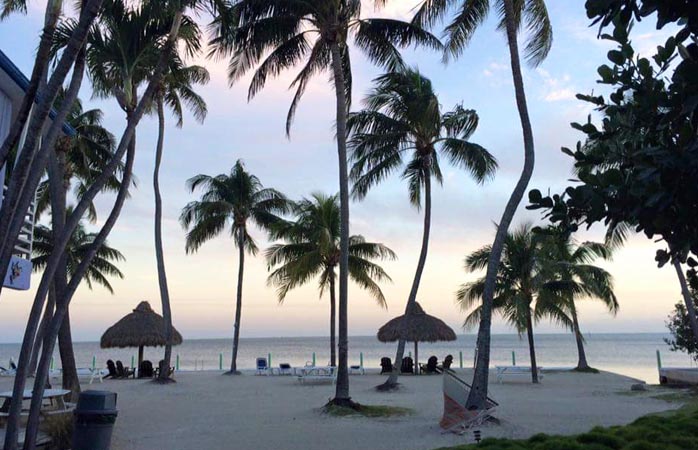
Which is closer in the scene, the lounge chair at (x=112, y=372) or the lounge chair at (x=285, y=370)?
the lounge chair at (x=112, y=372)

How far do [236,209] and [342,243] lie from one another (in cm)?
1495

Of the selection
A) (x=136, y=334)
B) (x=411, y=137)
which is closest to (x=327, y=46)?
(x=411, y=137)

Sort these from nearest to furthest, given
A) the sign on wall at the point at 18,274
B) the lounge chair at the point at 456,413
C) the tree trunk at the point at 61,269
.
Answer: the sign on wall at the point at 18,274
the lounge chair at the point at 456,413
the tree trunk at the point at 61,269

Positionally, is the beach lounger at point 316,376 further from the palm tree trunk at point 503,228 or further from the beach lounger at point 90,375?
the palm tree trunk at point 503,228

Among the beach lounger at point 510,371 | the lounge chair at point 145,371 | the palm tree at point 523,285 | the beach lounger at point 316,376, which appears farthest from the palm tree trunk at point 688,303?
the lounge chair at point 145,371

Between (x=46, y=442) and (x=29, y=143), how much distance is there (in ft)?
15.1

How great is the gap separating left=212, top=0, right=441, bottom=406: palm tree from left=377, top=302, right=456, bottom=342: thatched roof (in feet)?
37.9

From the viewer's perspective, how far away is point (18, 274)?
8.10 m

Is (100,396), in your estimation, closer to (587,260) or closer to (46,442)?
(46,442)

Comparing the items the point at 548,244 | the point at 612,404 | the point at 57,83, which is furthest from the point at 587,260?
the point at 57,83

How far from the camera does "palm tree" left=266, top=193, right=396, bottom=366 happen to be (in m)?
23.7

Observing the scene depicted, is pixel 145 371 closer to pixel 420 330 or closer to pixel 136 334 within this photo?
pixel 136 334

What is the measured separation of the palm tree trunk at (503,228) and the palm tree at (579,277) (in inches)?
317

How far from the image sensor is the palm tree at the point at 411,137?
1617 centimetres
